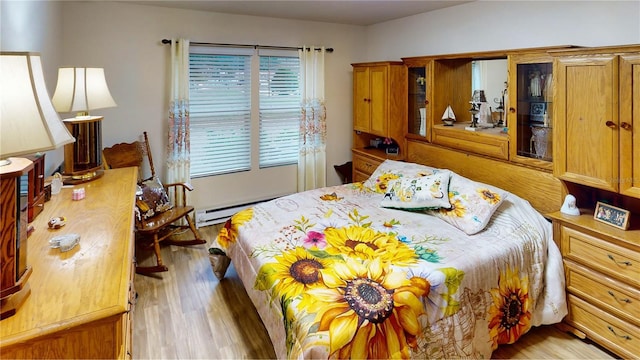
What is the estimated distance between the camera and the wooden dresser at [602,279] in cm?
203

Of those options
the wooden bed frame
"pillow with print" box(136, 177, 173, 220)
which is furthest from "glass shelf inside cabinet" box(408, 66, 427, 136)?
"pillow with print" box(136, 177, 173, 220)

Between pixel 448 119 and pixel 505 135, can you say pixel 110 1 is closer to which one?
pixel 448 119

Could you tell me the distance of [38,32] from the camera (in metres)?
2.41

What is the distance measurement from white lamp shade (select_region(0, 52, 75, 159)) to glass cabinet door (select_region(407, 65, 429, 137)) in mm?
3230

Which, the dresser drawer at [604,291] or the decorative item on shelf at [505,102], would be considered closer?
the dresser drawer at [604,291]

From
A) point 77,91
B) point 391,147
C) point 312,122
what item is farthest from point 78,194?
point 391,147

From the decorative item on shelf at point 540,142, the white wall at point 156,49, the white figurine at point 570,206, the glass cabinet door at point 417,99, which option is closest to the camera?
the white figurine at point 570,206

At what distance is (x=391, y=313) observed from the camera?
1.76 meters

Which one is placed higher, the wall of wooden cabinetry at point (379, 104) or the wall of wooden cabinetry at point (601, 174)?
the wall of wooden cabinetry at point (379, 104)

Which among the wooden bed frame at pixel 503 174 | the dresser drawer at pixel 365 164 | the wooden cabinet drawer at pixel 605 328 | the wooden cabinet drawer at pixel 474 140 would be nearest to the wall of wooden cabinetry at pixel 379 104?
the dresser drawer at pixel 365 164

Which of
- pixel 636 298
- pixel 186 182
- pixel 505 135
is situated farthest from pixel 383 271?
pixel 186 182

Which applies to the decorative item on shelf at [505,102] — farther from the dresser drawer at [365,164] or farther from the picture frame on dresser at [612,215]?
the dresser drawer at [365,164]

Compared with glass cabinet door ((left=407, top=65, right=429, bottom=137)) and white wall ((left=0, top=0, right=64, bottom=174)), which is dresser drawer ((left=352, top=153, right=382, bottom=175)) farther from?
white wall ((left=0, top=0, right=64, bottom=174))

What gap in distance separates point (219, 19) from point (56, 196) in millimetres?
2782
